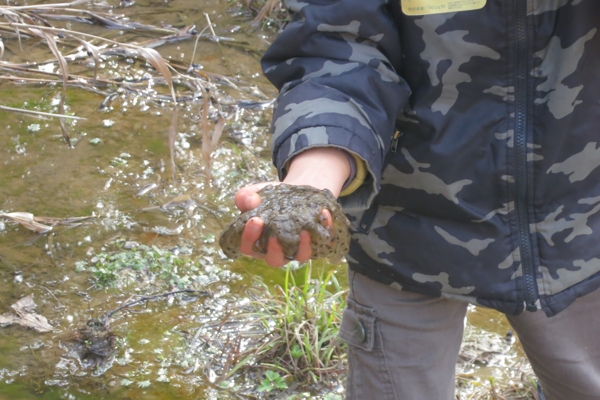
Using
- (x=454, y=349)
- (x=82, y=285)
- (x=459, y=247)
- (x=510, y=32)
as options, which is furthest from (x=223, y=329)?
(x=510, y=32)

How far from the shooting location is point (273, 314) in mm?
2818

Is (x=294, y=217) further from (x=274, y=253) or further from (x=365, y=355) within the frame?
(x=365, y=355)

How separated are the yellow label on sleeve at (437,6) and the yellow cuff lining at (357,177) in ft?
1.48

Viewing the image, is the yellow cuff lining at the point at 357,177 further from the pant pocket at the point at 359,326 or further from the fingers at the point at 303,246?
the pant pocket at the point at 359,326

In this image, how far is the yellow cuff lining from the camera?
1516 millimetres

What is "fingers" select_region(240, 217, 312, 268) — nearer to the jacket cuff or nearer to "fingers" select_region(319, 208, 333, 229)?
"fingers" select_region(319, 208, 333, 229)

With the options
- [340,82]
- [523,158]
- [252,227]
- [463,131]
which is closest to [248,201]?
[252,227]

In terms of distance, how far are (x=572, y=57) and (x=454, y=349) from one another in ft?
3.08

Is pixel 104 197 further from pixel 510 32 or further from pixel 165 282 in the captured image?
pixel 510 32

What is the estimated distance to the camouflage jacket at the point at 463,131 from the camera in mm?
1621

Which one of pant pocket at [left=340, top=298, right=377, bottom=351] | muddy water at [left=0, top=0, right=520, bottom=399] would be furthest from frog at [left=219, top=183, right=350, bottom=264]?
muddy water at [left=0, top=0, right=520, bottom=399]

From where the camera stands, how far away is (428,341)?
1.99 m

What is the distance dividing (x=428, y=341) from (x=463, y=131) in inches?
25.4

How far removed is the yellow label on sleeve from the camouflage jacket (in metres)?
0.01
